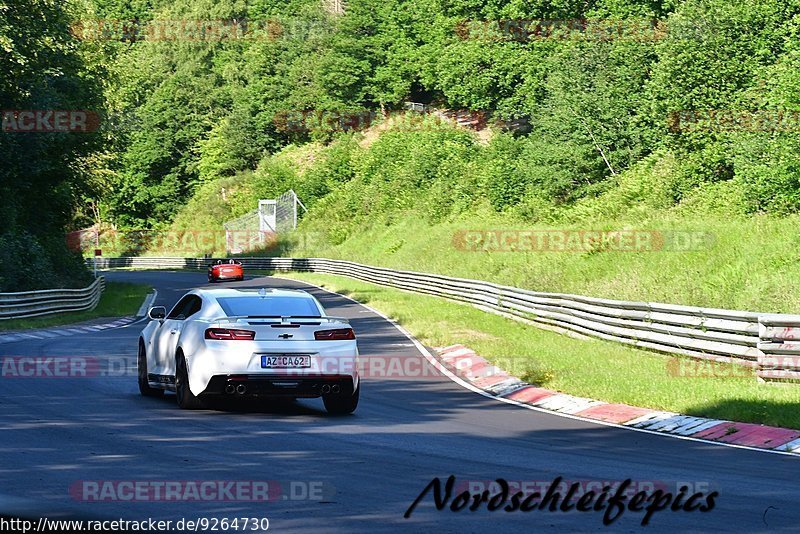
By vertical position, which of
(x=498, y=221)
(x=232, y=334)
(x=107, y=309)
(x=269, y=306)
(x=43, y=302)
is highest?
(x=269, y=306)

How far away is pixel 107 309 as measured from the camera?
4253cm

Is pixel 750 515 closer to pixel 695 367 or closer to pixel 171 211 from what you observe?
pixel 695 367

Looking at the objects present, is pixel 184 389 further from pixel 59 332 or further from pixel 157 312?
pixel 59 332

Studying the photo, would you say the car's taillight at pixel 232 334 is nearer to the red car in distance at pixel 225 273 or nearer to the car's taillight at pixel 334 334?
the car's taillight at pixel 334 334

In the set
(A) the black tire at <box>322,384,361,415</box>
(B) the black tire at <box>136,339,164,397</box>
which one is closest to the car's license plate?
(A) the black tire at <box>322,384,361,415</box>

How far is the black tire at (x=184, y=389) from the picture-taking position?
13.9 m

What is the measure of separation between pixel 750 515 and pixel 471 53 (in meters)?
66.0

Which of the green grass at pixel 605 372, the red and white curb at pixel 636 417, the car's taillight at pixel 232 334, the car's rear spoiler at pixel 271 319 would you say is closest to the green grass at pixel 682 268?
the green grass at pixel 605 372

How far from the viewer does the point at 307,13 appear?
4508 inches

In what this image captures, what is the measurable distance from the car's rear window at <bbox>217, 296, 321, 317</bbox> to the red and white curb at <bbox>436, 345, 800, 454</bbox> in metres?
3.56

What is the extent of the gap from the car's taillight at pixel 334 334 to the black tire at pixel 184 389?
1.65 meters

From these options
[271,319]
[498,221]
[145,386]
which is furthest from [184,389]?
[498,221]

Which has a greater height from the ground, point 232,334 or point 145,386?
point 232,334

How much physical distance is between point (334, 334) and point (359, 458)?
11.8ft
